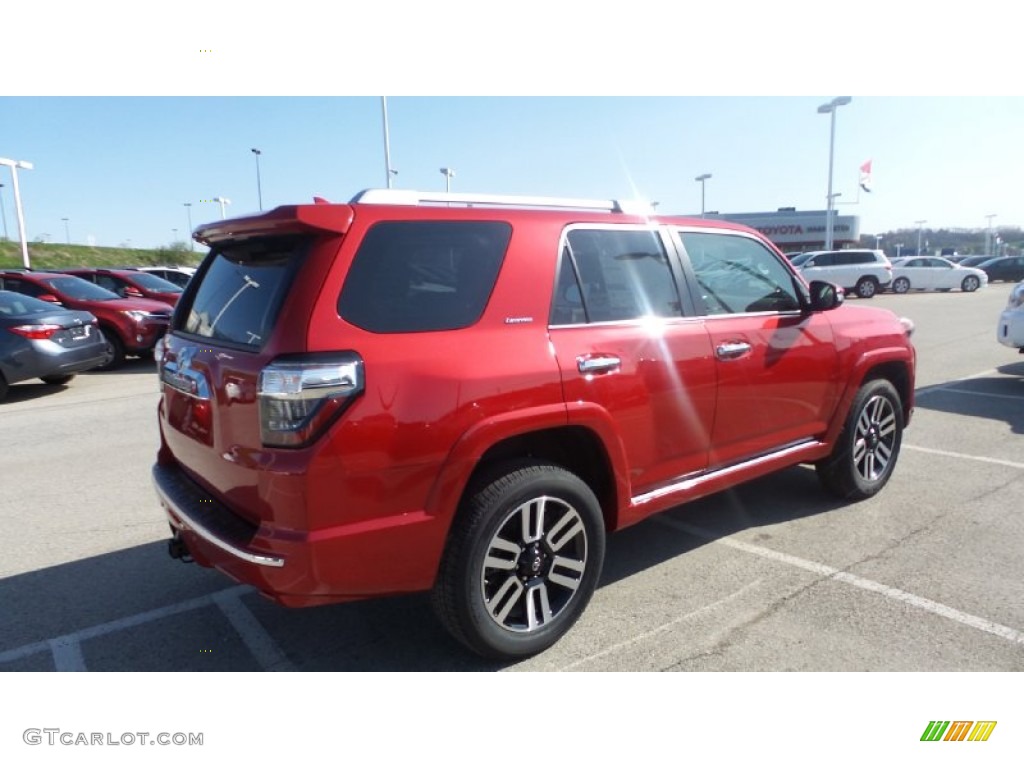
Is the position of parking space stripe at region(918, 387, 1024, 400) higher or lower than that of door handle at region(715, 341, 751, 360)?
lower

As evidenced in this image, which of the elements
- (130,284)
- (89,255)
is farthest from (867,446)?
(89,255)

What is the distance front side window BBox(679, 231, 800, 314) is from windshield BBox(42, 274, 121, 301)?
1153 cm

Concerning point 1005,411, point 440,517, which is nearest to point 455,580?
point 440,517

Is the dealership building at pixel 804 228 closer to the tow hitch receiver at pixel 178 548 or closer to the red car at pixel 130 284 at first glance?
the red car at pixel 130 284

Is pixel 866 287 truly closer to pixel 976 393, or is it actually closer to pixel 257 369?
pixel 976 393

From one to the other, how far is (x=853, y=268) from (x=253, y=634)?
2746 cm

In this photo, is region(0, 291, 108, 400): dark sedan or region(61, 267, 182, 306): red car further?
region(61, 267, 182, 306): red car

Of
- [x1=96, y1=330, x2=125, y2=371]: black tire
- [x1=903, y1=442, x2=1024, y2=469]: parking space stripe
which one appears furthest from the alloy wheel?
[x1=96, y1=330, x2=125, y2=371]: black tire

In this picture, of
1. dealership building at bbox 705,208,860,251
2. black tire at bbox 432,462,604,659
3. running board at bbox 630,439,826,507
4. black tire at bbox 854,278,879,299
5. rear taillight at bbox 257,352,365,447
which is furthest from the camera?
dealership building at bbox 705,208,860,251

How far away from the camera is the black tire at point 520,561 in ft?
8.41

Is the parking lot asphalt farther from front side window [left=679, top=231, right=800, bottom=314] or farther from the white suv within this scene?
the white suv

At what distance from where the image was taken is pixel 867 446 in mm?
4527

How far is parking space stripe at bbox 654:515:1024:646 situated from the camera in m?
2.94

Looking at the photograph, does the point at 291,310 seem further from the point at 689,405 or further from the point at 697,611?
the point at 697,611
